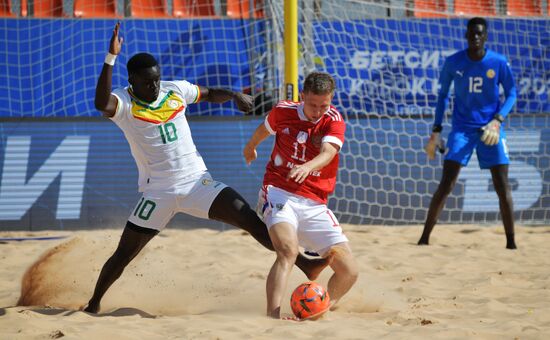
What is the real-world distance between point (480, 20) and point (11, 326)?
5532 mm

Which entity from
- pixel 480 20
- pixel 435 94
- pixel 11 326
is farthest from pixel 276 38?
pixel 11 326

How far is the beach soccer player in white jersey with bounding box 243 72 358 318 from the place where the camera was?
5.01 metres

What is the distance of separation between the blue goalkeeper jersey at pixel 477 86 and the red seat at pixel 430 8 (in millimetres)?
2551

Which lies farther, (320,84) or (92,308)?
(92,308)

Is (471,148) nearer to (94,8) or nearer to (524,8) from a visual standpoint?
(524,8)

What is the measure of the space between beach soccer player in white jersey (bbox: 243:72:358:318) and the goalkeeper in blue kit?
3119mm

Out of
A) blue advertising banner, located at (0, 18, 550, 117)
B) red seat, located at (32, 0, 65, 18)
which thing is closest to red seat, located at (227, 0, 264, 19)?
blue advertising banner, located at (0, 18, 550, 117)

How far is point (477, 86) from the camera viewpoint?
8.13 metres

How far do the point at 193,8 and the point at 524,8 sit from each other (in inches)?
188

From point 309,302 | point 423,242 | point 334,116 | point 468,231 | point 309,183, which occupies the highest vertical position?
point 334,116

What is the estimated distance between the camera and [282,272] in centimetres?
486

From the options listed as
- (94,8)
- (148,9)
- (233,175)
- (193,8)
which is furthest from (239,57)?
(94,8)

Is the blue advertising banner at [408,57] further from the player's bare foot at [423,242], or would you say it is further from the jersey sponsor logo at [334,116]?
the jersey sponsor logo at [334,116]

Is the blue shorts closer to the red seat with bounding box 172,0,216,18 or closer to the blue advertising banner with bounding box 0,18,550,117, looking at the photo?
the blue advertising banner with bounding box 0,18,550,117
